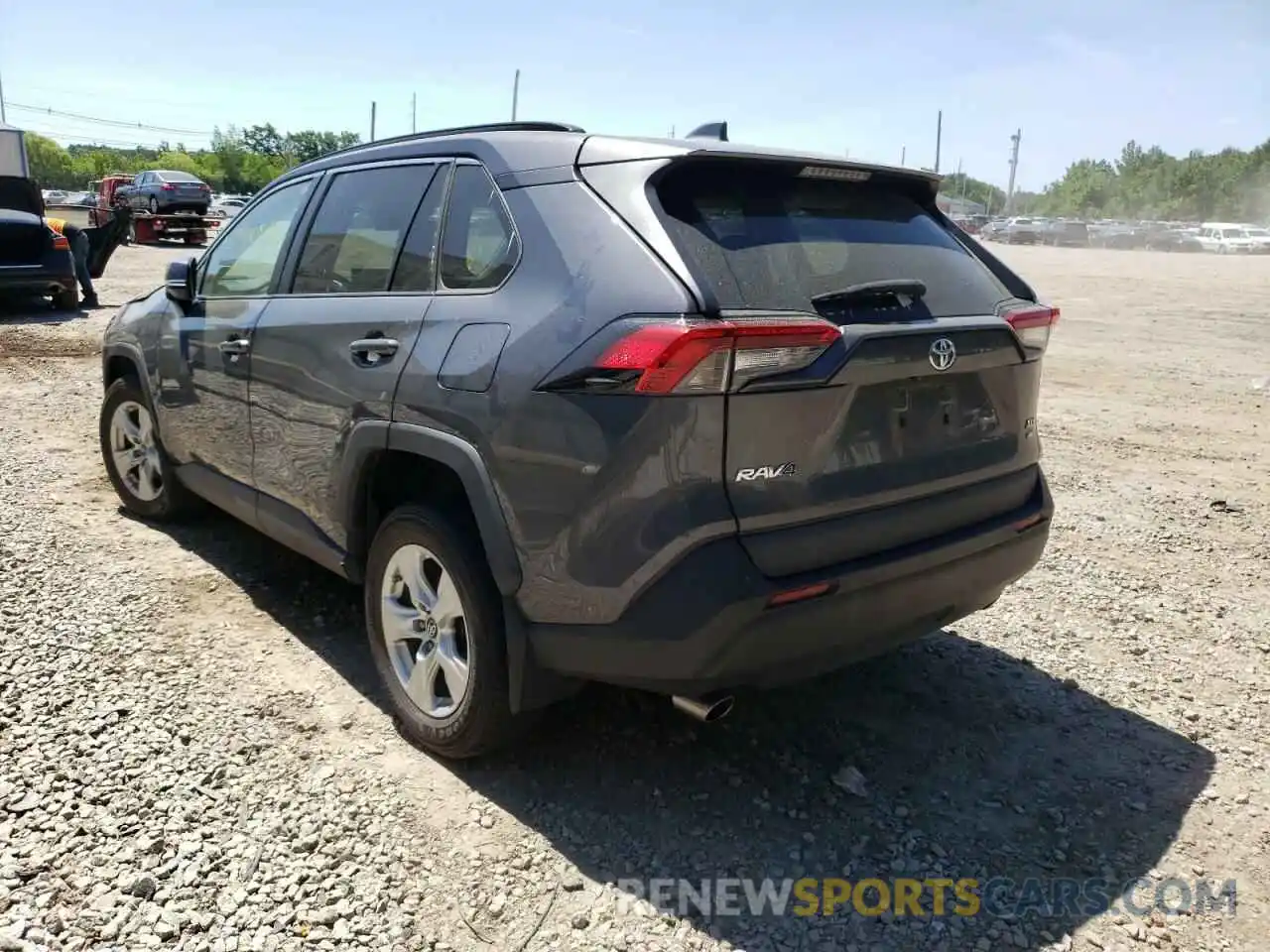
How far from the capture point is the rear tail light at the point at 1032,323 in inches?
121

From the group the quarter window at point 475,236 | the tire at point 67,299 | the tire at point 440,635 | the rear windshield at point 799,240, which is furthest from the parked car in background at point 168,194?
the rear windshield at point 799,240

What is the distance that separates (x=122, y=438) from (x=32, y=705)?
2398mm

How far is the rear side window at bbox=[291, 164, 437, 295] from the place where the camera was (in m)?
3.38

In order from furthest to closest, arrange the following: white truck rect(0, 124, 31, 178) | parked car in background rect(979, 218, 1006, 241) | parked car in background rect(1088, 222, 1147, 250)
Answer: parked car in background rect(979, 218, 1006, 241)
parked car in background rect(1088, 222, 1147, 250)
white truck rect(0, 124, 31, 178)

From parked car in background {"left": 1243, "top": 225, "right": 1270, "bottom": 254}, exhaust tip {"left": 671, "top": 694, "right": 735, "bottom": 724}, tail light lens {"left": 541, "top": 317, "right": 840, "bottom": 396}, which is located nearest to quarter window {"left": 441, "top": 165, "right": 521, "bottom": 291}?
tail light lens {"left": 541, "top": 317, "right": 840, "bottom": 396}

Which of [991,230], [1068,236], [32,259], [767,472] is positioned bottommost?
[767,472]

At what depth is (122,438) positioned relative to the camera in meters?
5.42

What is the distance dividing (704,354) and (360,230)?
70.7 inches

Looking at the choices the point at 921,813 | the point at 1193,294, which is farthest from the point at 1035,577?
the point at 1193,294

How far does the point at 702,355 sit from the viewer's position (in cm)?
235

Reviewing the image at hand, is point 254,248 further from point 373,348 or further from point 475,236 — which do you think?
point 475,236

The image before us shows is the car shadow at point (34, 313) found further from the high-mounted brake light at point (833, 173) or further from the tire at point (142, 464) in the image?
the high-mounted brake light at point (833, 173)

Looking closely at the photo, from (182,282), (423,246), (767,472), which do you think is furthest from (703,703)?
(182,282)

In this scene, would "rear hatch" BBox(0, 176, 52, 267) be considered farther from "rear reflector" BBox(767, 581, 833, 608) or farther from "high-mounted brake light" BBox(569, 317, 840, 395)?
"rear reflector" BBox(767, 581, 833, 608)
